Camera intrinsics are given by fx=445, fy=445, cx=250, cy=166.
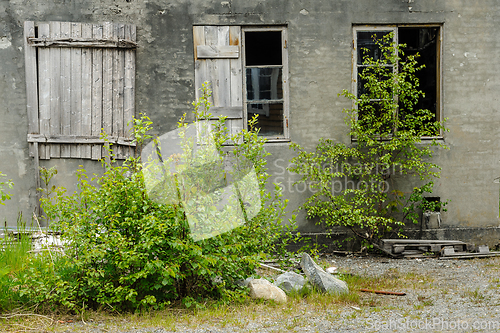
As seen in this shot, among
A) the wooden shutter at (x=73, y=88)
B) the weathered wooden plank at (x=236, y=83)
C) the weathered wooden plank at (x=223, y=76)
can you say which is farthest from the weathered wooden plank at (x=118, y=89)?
the weathered wooden plank at (x=236, y=83)

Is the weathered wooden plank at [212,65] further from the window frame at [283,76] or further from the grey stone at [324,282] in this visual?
the grey stone at [324,282]

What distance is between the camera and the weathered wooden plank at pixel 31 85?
651 centimetres

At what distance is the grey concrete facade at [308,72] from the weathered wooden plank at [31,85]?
136 millimetres

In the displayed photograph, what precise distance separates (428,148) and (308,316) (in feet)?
13.1

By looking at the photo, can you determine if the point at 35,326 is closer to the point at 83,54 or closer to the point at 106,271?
the point at 106,271

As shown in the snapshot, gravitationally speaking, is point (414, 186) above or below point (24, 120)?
below

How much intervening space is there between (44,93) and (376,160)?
5.15 meters

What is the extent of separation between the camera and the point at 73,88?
657 cm

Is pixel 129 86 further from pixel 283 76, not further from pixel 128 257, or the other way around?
pixel 128 257

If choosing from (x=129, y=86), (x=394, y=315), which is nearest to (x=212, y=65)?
(x=129, y=86)

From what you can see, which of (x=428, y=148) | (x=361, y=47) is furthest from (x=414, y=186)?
(x=361, y=47)

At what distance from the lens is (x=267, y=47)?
281 inches

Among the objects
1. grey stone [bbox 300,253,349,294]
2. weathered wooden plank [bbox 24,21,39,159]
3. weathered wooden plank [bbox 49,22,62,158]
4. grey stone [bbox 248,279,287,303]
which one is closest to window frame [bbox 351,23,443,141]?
grey stone [bbox 300,253,349,294]

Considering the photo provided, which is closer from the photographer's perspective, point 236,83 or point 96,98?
point 96,98
